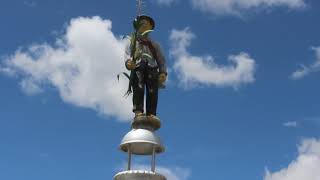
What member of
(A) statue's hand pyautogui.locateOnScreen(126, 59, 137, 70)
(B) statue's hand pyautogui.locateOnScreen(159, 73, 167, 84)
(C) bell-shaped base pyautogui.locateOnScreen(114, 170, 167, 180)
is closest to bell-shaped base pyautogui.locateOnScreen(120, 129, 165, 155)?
(C) bell-shaped base pyautogui.locateOnScreen(114, 170, 167, 180)

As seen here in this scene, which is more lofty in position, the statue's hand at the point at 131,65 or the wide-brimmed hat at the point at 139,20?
the wide-brimmed hat at the point at 139,20

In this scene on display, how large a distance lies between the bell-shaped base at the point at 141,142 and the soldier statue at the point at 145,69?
3.82 ft

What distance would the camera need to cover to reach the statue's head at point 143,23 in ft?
84.5

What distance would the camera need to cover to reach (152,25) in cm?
2602

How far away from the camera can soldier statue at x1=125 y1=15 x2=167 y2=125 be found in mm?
24719

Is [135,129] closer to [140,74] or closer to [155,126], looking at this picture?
[155,126]

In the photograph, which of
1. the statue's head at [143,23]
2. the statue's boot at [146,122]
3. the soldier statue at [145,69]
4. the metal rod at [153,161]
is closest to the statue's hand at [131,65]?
the soldier statue at [145,69]

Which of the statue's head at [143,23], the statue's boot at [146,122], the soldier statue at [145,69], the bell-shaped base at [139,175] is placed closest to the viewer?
the bell-shaped base at [139,175]

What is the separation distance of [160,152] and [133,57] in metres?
3.64

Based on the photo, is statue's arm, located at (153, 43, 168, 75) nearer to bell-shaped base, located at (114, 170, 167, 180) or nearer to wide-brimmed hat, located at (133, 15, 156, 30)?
wide-brimmed hat, located at (133, 15, 156, 30)

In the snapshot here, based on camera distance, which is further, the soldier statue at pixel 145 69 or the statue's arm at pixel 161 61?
the statue's arm at pixel 161 61

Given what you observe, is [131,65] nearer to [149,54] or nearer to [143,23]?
[149,54]

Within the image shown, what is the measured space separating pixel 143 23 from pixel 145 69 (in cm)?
189

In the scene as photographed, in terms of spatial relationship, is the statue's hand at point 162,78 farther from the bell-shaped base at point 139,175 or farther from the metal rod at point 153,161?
the bell-shaped base at point 139,175
